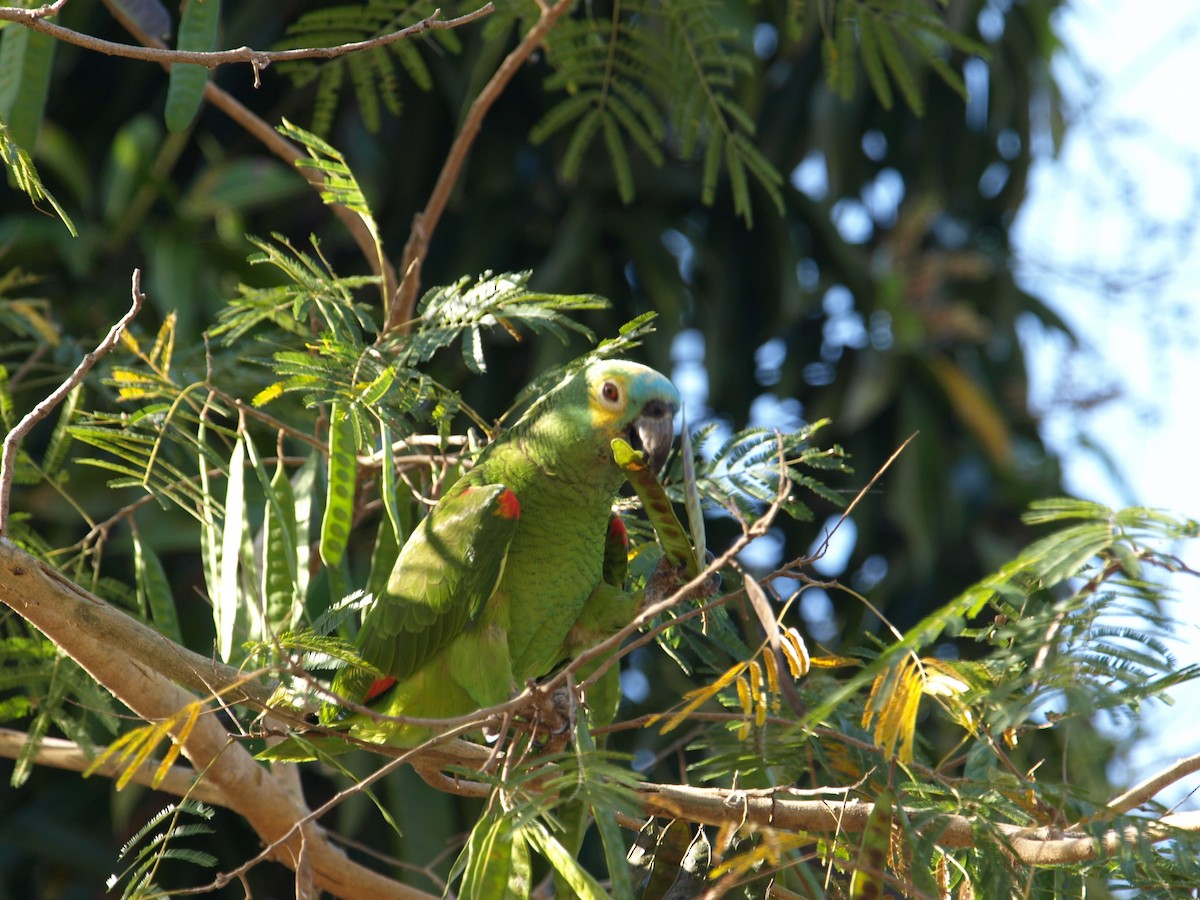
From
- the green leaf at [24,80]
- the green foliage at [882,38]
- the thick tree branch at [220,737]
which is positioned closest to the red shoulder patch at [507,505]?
the thick tree branch at [220,737]

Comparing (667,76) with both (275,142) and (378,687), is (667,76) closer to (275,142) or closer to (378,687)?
(275,142)

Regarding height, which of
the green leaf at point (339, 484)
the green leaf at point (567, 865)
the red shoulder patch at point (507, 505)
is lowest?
the green leaf at point (567, 865)

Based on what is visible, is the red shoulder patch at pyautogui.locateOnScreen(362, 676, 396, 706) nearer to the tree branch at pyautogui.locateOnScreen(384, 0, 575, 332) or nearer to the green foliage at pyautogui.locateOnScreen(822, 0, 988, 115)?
the tree branch at pyautogui.locateOnScreen(384, 0, 575, 332)

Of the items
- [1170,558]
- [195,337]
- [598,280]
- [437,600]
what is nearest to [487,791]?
[437,600]

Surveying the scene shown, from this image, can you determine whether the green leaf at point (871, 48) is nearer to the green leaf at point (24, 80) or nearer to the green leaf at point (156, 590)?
the green leaf at point (24, 80)

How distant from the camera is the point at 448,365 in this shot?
3.57m

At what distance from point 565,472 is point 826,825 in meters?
0.70

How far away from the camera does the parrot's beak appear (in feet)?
5.96

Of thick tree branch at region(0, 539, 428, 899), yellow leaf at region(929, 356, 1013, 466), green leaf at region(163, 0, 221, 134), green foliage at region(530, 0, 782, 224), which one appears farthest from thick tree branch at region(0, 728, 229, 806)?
yellow leaf at region(929, 356, 1013, 466)

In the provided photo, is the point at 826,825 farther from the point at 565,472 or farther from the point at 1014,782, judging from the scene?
the point at 565,472

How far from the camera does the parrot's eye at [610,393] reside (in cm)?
187

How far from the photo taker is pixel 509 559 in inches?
76.2

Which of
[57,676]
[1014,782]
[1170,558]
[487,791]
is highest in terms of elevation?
[1170,558]

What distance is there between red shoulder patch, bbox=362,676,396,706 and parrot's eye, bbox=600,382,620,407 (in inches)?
22.5
